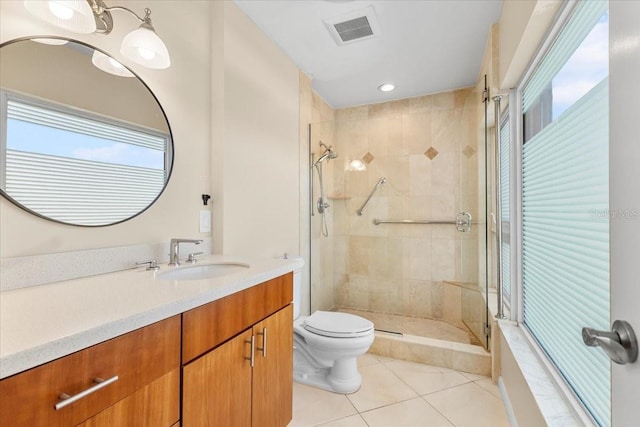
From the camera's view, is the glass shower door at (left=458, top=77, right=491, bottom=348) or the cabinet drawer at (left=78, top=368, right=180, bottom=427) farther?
the glass shower door at (left=458, top=77, right=491, bottom=348)

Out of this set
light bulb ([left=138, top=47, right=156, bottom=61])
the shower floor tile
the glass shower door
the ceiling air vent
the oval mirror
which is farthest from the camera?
the shower floor tile

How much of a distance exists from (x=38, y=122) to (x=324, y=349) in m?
1.75

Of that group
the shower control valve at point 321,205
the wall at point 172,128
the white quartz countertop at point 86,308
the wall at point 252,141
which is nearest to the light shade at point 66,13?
the wall at point 172,128

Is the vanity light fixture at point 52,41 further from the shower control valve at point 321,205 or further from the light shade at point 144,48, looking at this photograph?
the shower control valve at point 321,205

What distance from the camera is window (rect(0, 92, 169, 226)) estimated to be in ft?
3.12

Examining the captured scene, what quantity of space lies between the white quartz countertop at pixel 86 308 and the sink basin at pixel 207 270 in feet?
0.56

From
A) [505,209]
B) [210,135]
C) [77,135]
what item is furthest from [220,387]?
[505,209]

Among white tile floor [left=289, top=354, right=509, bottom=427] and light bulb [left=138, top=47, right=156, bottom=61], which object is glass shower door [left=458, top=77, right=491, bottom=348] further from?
light bulb [left=138, top=47, right=156, bottom=61]

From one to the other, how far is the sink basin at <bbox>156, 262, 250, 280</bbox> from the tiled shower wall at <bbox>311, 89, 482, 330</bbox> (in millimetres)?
1429

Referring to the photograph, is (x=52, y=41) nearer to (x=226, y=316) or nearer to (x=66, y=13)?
(x=66, y=13)

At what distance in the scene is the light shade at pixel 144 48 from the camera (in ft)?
3.77

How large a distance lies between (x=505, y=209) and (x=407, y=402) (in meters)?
1.37

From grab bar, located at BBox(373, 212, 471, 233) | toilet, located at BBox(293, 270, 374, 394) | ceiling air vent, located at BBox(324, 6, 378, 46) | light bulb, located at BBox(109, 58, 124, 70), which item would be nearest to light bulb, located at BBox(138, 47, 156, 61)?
light bulb, located at BBox(109, 58, 124, 70)

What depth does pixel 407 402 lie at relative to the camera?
1.72 meters
